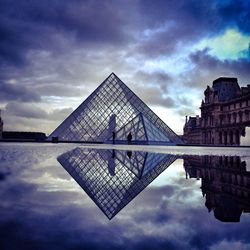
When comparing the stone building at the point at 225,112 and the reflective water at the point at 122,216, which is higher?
the stone building at the point at 225,112

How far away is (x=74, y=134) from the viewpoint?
42781 mm

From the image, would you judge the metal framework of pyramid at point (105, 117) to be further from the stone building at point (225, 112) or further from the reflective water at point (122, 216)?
the reflective water at point (122, 216)

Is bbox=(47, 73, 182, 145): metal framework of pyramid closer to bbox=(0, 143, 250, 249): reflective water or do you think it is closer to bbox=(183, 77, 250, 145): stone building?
bbox=(183, 77, 250, 145): stone building

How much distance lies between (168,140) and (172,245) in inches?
1490

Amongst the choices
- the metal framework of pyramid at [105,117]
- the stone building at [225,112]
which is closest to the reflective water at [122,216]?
the metal framework of pyramid at [105,117]

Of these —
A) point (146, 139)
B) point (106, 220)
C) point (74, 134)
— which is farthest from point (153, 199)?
point (74, 134)

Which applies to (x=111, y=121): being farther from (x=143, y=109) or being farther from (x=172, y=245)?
(x=172, y=245)

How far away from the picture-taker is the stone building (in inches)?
2527

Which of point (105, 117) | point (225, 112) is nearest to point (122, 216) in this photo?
point (105, 117)

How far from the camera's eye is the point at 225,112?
7331cm

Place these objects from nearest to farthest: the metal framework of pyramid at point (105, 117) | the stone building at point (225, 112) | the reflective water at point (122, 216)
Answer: the reflective water at point (122, 216) → the metal framework of pyramid at point (105, 117) → the stone building at point (225, 112)

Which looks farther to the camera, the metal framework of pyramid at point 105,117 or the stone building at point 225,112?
the stone building at point 225,112

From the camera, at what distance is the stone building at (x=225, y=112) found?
64.2 meters

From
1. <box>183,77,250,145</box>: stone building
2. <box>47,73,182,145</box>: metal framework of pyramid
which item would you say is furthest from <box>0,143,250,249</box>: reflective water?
<box>183,77,250,145</box>: stone building
